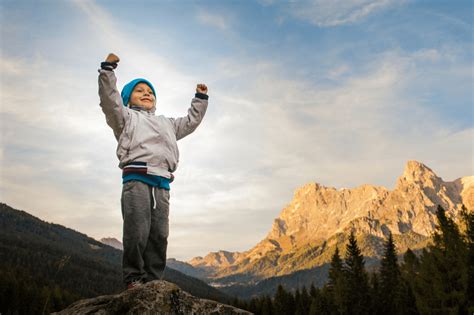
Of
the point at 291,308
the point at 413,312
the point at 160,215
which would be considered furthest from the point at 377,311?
the point at 160,215

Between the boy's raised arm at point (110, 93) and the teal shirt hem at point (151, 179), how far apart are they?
86 centimetres

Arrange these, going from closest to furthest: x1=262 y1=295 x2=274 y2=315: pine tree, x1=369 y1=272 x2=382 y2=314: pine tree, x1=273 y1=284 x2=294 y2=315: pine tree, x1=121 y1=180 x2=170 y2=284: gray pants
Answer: x1=121 y1=180 x2=170 y2=284: gray pants, x1=369 y1=272 x2=382 y2=314: pine tree, x1=273 y1=284 x2=294 y2=315: pine tree, x1=262 y1=295 x2=274 y2=315: pine tree

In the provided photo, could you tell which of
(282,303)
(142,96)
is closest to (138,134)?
(142,96)

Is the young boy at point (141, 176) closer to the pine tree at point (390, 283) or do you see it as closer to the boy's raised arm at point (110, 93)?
the boy's raised arm at point (110, 93)

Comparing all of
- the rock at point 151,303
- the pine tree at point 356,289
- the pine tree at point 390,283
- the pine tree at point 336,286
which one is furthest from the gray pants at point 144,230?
the pine tree at point 390,283

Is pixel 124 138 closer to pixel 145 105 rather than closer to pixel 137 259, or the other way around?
pixel 145 105

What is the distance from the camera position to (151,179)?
5.50 metres

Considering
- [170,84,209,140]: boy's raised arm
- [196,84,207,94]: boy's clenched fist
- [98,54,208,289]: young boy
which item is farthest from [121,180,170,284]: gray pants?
[196,84,207,94]: boy's clenched fist

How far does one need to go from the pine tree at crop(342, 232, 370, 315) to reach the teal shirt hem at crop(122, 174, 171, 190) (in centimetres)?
5501

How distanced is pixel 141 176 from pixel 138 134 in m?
0.68

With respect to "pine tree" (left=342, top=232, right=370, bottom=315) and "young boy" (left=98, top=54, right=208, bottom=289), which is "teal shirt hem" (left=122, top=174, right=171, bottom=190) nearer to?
"young boy" (left=98, top=54, right=208, bottom=289)

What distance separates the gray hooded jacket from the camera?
218 inches

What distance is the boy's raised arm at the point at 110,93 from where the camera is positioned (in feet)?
18.0

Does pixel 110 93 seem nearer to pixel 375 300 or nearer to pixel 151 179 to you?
pixel 151 179
